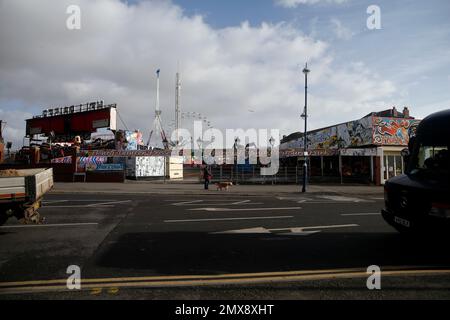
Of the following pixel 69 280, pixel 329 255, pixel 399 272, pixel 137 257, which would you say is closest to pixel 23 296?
pixel 69 280

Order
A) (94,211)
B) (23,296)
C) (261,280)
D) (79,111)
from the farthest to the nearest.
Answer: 1. (79,111)
2. (94,211)
3. (261,280)
4. (23,296)

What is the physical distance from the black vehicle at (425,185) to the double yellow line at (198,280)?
0.85 meters

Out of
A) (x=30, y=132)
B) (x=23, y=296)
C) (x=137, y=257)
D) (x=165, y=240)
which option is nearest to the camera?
(x=23, y=296)

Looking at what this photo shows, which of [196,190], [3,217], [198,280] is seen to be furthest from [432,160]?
[196,190]

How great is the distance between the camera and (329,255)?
591 centimetres

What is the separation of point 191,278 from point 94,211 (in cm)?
776

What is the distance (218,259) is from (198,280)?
1025 millimetres

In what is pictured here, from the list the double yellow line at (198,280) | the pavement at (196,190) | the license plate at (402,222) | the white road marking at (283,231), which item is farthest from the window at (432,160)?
the pavement at (196,190)

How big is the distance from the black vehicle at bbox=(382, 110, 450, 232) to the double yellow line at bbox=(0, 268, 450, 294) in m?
0.85

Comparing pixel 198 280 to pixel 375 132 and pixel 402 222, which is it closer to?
pixel 402 222

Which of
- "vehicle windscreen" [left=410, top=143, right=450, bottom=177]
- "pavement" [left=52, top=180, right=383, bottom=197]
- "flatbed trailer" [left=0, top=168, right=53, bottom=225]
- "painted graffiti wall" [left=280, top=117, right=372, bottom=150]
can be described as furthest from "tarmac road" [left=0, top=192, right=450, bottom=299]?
"painted graffiti wall" [left=280, top=117, right=372, bottom=150]

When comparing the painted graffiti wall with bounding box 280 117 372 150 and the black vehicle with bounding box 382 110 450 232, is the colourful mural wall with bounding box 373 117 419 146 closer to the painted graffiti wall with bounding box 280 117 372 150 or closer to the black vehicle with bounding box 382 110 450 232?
the painted graffiti wall with bounding box 280 117 372 150
